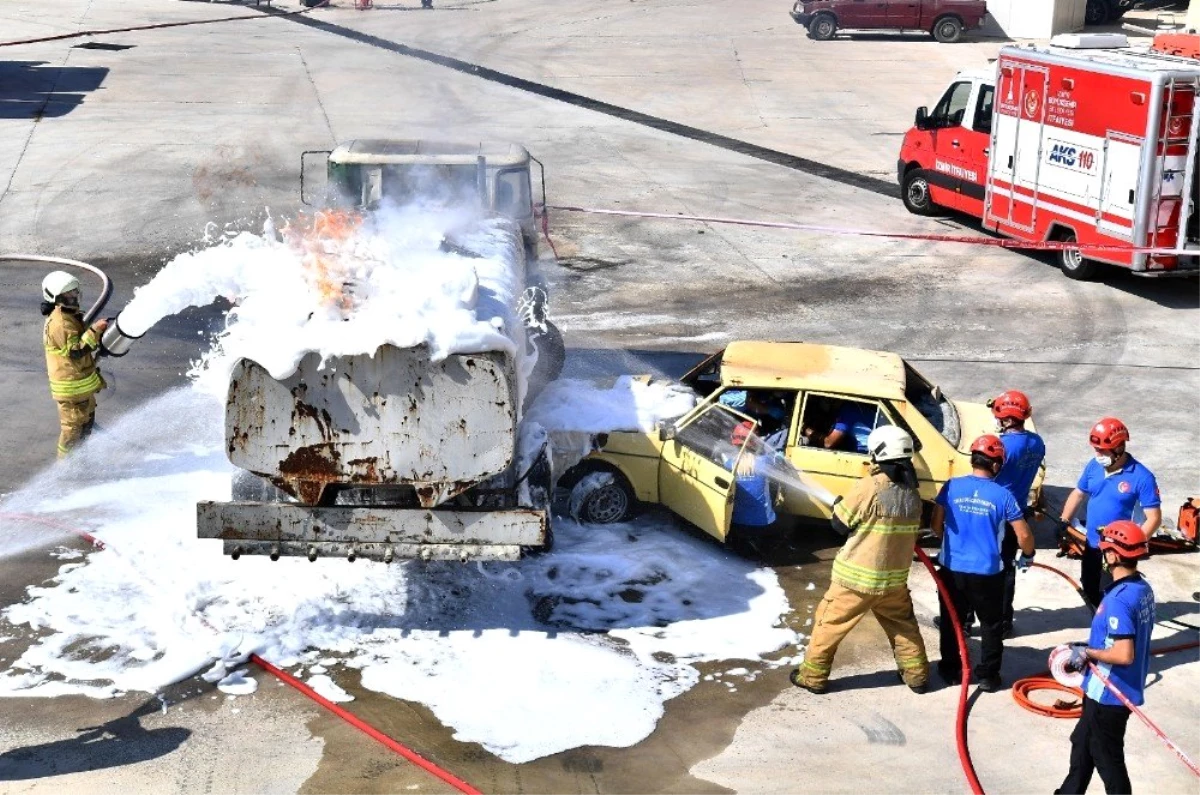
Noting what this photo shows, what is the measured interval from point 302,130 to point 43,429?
1393 centimetres

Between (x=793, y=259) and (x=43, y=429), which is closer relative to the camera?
(x=43, y=429)

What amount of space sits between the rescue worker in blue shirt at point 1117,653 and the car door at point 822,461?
3387 millimetres

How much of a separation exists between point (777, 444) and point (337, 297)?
3.63 meters

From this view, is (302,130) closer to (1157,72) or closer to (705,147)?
(705,147)

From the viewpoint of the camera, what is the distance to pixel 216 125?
84.0 ft

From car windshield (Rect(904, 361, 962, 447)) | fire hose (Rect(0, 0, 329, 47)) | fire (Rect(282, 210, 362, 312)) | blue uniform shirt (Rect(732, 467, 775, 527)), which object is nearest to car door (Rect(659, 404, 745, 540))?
blue uniform shirt (Rect(732, 467, 775, 527))

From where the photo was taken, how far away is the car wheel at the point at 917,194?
20.8 meters

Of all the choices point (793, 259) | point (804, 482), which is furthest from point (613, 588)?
A: point (793, 259)

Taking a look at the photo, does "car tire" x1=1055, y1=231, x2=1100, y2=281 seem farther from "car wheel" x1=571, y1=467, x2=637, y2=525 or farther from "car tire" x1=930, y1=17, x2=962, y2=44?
"car tire" x1=930, y1=17, x2=962, y2=44

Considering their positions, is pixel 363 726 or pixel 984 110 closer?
pixel 363 726

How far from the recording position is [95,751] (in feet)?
24.6

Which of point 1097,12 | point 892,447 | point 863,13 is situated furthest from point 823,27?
point 892,447

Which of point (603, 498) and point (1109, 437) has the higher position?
point (1109, 437)

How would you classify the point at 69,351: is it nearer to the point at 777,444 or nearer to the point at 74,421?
the point at 74,421
